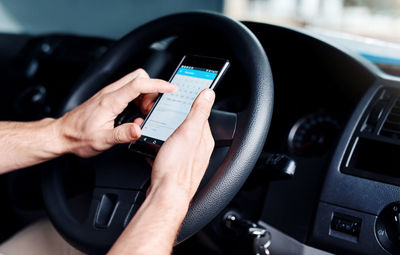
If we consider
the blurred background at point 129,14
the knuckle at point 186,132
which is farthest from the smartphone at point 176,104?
the blurred background at point 129,14

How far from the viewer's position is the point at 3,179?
1470 mm

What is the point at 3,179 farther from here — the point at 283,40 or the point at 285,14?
the point at 285,14

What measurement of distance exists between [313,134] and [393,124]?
0.23m

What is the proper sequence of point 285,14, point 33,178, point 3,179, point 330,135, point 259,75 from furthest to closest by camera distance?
point 285,14, point 3,179, point 33,178, point 330,135, point 259,75

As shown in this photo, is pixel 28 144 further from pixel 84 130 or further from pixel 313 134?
pixel 313 134

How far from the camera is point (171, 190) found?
62cm

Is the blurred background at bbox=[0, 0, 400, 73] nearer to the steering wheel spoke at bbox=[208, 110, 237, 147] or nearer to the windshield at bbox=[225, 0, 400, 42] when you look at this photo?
the windshield at bbox=[225, 0, 400, 42]

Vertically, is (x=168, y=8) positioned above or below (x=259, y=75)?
below

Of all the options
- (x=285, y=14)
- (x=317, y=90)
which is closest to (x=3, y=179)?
(x=317, y=90)

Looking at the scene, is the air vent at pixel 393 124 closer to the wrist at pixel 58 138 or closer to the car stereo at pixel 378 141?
the car stereo at pixel 378 141

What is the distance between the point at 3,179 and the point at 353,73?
45.2 inches

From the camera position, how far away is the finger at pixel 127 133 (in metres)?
0.70

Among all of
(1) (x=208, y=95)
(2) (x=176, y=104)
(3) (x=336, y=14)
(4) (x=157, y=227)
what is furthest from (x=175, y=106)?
(3) (x=336, y=14)

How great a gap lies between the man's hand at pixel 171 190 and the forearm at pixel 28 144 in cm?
30
